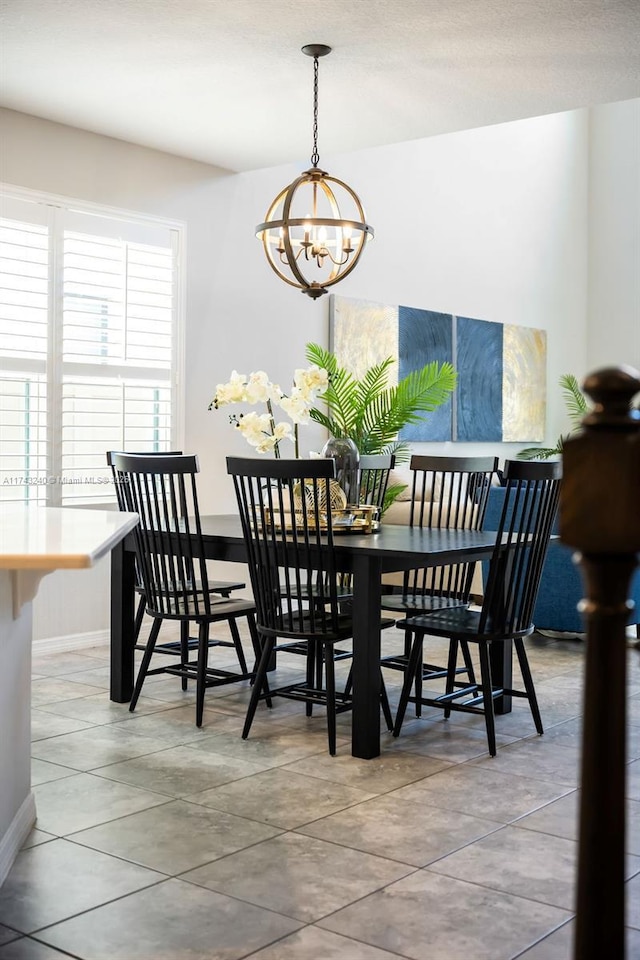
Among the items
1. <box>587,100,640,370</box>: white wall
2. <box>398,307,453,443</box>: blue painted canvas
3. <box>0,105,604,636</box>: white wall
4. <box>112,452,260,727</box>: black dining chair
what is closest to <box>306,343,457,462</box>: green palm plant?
<box>0,105,604,636</box>: white wall

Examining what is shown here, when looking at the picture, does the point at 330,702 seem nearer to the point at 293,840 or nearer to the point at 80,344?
the point at 293,840

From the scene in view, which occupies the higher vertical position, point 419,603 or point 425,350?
point 425,350

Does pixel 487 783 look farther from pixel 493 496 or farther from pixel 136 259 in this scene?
pixel 136 259

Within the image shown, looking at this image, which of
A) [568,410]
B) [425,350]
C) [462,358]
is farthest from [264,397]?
[568,410]

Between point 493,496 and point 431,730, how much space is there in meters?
1.89

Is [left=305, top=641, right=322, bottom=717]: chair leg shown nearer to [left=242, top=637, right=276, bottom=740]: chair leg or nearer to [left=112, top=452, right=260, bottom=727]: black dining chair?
[left=112, top=452, right=260, bottom=727]: black dining chair

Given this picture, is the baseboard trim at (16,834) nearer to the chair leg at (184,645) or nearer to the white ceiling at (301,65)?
the chair leg at (184,645)

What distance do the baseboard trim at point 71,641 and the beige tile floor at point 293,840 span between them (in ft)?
3.63

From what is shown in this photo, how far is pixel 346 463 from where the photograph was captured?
4.07m

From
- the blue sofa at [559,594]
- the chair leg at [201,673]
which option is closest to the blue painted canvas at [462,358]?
the blue sofa at [559,594]

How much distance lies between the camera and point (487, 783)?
3217 mm

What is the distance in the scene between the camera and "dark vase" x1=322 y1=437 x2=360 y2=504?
4055 mm

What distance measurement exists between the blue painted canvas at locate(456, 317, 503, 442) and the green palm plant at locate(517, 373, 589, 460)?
19.3 inches

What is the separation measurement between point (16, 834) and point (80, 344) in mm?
3224
